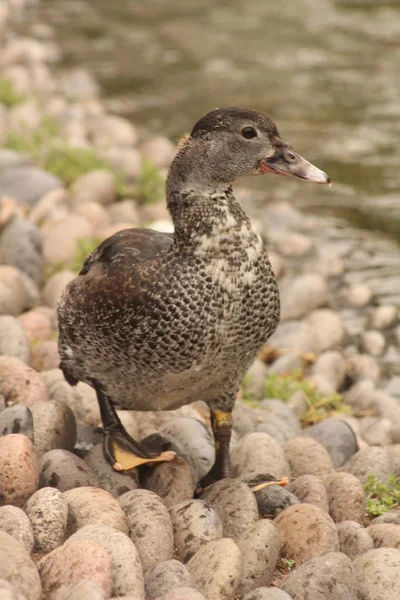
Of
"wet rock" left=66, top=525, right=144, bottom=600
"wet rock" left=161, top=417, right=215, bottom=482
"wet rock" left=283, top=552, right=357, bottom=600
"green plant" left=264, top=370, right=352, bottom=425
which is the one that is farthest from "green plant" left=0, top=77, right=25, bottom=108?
"wet rock" left=283, top=552, right=357, bottom=600

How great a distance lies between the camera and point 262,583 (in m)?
3.78

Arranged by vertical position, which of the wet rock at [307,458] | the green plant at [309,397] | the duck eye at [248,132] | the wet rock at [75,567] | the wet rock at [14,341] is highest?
the duck eye at [248,132]

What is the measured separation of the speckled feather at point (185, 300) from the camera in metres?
3.95

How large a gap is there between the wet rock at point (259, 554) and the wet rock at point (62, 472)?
0.66 m

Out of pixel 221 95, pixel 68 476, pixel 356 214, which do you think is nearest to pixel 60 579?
pixel 68 476

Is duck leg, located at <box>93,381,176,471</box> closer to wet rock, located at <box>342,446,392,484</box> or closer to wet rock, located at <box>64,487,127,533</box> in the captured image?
wet rock, located at <box>64,487,127,533</box>

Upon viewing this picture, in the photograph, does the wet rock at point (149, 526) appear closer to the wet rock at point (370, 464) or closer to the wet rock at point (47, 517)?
the wet rock at point (47, 517)

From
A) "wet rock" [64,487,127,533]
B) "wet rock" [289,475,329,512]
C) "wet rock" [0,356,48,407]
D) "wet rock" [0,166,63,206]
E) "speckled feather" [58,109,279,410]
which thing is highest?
"speckled feather" [58,109,279,410]

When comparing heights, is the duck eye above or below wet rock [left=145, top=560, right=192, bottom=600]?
above

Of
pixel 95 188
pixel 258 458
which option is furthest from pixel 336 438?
pixel 95 188

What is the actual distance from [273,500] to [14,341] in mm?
1601

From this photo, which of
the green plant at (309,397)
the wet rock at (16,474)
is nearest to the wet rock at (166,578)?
the wet rock at (16,474)

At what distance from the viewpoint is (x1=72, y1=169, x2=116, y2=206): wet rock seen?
313 inches

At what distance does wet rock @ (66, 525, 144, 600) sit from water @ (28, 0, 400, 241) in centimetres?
553
